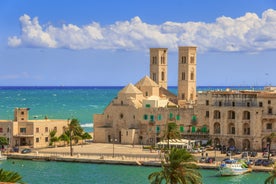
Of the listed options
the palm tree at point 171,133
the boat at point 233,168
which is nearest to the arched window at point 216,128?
the palm tree at point 171,133

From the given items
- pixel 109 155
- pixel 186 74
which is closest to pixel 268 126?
pixel 109 155

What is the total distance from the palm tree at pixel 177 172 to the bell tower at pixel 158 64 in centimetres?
5557

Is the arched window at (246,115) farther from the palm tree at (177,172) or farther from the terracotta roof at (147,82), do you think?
the palm tree at (177,172)

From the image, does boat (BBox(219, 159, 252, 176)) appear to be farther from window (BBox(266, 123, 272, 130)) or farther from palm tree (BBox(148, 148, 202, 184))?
palm tree (BBox(148, 148, 202, 184))

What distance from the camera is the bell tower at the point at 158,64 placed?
99500mm

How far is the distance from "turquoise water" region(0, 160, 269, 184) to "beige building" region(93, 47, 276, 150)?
13351 millimetres

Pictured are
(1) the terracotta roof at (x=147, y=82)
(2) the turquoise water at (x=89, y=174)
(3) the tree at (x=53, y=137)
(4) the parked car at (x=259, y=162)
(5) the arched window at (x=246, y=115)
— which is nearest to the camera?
(2) the turquoise water at (x=89, y=174)

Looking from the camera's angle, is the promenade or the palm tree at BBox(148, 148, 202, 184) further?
the promenade

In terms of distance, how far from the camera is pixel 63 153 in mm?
78312

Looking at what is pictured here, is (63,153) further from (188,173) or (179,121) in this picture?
(188,173)

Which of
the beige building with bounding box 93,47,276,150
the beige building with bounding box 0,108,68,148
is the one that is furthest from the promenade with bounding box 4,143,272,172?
the beige building with bounding box 93,47,276,150

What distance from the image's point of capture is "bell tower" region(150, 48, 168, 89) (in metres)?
99.5

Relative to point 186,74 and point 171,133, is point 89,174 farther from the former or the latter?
point 186,74

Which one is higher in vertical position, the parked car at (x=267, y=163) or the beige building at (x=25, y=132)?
the beige building at (x=25, y=132)
